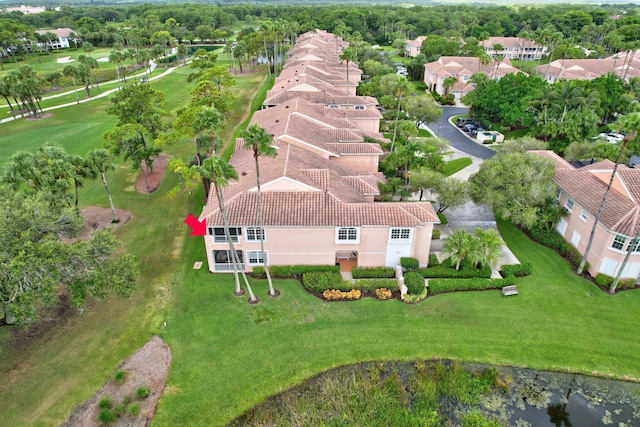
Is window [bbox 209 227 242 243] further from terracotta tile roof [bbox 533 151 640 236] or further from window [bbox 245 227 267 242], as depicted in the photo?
terracotta tile roof [bbox 533 151 640 236]

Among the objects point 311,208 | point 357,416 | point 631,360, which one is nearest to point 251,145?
Answer: point 311,208

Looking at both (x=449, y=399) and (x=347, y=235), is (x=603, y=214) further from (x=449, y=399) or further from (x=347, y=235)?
(x=347, y=235)

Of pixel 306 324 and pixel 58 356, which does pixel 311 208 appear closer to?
pixel 306 324

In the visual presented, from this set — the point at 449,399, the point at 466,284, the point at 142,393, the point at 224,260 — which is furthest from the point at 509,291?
the point at 142,393

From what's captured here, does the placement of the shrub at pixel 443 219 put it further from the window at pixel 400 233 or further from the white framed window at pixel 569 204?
the white framed window at pixel 569 204

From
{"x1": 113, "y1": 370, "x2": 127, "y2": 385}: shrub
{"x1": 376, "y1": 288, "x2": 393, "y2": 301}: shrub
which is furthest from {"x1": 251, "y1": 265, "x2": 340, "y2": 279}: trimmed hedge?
{"x1": 113, "y1": 370, "x2": 127, "y2": 385}: shrub

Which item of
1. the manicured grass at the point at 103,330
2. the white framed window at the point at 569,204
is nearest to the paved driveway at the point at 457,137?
the white framed window at the point at 569,204
